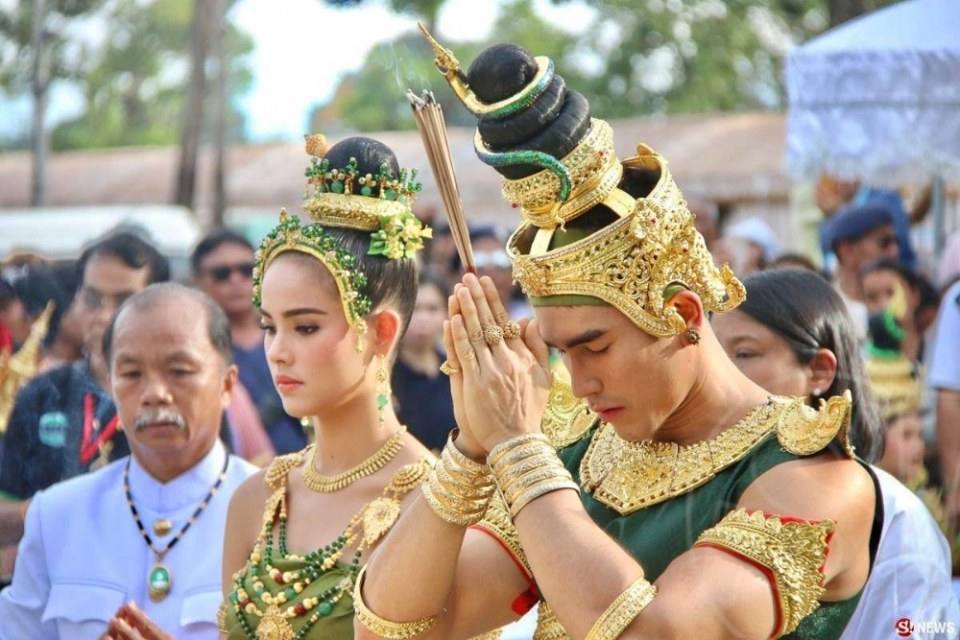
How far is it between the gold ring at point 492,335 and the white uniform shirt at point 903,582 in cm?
111

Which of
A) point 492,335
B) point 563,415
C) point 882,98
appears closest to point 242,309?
point 882,98

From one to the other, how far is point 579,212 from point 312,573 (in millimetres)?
1220

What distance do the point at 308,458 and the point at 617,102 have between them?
1842 centimetres

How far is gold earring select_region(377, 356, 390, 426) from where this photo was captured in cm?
368

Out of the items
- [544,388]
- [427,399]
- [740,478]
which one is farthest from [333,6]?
[427,399]

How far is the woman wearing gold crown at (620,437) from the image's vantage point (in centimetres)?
257

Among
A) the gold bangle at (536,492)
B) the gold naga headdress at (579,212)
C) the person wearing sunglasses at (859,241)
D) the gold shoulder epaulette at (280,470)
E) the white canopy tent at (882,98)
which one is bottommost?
the person wearing sunglasses at (859,241)

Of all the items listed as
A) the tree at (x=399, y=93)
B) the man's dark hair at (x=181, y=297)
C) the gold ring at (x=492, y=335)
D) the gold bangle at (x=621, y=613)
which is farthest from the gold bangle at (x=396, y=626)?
the tree at (x=399, y=93)

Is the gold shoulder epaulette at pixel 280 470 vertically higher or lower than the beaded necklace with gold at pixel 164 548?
higher

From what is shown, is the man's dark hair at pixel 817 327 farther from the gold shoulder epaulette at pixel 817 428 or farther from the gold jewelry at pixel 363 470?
the gold shoulder epaulette at pixel 817 428

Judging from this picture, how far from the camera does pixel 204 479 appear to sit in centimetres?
442

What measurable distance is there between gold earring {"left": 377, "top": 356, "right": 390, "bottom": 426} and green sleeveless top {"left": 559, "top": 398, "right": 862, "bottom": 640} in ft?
3.19

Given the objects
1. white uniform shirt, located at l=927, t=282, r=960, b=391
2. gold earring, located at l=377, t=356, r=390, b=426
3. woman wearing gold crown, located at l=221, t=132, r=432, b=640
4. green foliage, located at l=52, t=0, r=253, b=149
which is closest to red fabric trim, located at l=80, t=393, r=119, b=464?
woman wearing gold crown, located at l=221, t=132, r=432, b=640

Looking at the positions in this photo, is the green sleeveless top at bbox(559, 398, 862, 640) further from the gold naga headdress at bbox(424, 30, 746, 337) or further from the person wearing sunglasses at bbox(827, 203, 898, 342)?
the person wearing sunglasses at bbox(827, 203, 898, 342)
